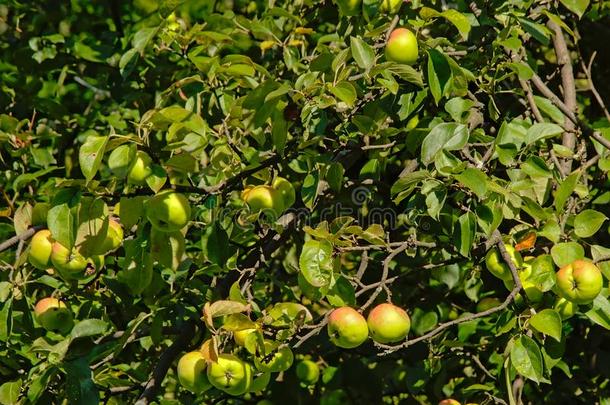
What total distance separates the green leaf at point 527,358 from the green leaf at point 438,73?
49 centimetres

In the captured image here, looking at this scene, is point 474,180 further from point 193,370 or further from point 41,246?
point 41,246

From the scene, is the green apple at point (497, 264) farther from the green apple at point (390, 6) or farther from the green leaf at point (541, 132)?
the green apple at point (390, 6)

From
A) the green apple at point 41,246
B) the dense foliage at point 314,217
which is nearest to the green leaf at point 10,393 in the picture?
the dense foliage at point 314,217

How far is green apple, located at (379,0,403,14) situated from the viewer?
1780mm

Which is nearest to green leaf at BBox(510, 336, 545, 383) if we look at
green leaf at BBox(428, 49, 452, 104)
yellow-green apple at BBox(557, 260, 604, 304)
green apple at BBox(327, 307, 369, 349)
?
yellow-green apple at BBox(557, 260, 604, 304)

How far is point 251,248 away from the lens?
6.11ft

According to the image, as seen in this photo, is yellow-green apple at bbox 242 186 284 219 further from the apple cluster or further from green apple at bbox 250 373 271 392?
the apple cluster

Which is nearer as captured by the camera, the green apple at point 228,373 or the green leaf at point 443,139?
the green apple at point 228,373

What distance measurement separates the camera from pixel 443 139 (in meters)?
1.62

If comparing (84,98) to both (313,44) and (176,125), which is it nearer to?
(313,44)

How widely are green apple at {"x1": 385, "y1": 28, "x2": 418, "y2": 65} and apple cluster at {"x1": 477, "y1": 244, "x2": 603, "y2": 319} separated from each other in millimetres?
414

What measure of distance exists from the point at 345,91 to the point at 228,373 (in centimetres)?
55

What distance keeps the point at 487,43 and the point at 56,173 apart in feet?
4.39

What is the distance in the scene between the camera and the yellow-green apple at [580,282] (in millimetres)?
1551
